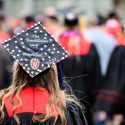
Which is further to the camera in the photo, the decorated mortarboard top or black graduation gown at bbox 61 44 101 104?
black graduation gown at bbox 61 44 101 104

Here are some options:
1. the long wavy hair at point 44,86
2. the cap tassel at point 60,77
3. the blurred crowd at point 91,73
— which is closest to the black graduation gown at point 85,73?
the blurred crowd at point 91,73

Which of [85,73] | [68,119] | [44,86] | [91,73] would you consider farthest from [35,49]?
[91,73]

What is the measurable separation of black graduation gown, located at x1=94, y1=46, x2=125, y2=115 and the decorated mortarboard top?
5.22m

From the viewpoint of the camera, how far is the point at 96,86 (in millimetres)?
11555

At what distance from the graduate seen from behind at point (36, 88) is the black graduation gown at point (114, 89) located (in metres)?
5.11

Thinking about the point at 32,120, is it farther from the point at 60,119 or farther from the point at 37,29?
the point at 37,29

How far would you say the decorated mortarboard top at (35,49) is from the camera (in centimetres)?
629

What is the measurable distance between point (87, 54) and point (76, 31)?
372mm

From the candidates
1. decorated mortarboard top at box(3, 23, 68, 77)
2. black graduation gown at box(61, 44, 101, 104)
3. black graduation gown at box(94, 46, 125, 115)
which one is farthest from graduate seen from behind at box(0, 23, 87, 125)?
black graduation gown at box(94, 46, 125, 115)

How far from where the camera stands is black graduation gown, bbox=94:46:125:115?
11.5m

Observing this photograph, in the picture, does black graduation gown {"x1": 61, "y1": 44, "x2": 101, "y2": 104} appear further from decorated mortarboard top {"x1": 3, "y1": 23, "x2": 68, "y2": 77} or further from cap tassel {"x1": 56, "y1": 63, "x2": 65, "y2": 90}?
decorated mortarboard top {"x1": 3, "y1": 23, "x2": 68, "y2": 77}

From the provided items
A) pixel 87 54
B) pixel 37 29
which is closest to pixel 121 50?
pixel 87 54

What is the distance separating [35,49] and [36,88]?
324 mm

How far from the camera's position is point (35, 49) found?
6.32m
